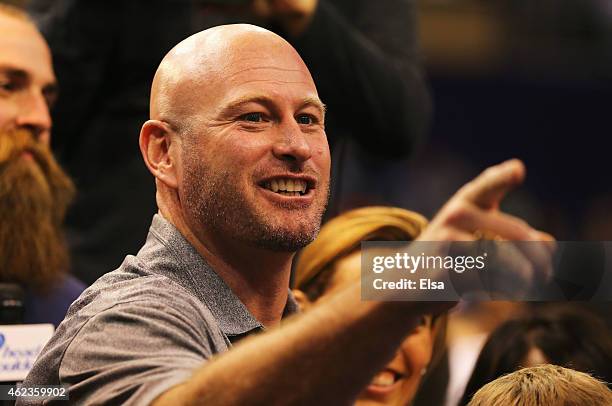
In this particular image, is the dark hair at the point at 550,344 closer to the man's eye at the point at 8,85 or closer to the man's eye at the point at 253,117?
the man's eye at the point at 253,117

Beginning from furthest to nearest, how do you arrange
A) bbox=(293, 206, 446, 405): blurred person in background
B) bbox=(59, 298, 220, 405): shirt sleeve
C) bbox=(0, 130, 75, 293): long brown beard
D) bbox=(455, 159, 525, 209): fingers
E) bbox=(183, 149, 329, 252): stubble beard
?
bbox=(0, 130, 75, 293): long brown beard < bbox=(293, 206, 446, 405): blurred person in background < bbox=(183, 149, 329, 252): stubble beard < bbox=(59, 298, 220, 405): shirt sleeve < bbox=(455, 159, 525, 209): fingers

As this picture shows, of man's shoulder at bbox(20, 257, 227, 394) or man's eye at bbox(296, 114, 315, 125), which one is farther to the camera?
man's eye at bbox(296, 114, 315, 125)

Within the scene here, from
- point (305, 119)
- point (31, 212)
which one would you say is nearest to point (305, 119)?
point (305, 119)

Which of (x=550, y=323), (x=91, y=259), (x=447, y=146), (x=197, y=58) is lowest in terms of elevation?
(x=91, y=259)

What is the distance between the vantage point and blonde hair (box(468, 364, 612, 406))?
950 mm

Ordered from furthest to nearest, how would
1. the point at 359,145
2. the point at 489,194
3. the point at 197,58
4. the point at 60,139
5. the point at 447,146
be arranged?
the point at 447,146
the point at 60,139
the point at 359,145
the point at 197,58
the point at 489,194

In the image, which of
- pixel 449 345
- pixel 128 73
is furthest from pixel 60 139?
pixel 449 345

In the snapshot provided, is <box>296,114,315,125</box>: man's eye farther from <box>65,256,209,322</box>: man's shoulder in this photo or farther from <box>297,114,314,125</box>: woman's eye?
<box>65,256,209,322</box>: man's shoulder

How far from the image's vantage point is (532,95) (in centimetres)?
202

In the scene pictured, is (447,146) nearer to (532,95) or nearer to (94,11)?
(532,95)

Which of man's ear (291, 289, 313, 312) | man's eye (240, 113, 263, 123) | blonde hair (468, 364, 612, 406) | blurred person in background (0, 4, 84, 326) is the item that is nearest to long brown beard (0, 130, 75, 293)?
blurred person in background (0, 4, 84, 326)

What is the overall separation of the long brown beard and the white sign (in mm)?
101

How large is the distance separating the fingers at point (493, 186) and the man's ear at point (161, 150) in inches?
13.3

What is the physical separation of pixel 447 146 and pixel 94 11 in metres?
0.89
